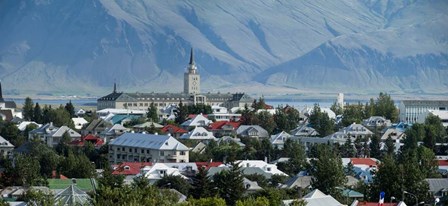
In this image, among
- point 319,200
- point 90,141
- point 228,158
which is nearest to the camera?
point 319,200

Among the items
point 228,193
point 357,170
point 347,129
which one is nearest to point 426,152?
point 357,170

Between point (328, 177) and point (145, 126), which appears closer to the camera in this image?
point (328, 177)

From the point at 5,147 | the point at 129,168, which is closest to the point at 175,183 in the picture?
the point at 129,168

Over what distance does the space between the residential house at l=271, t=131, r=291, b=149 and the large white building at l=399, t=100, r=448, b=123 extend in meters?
32.6

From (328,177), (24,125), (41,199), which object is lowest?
(328,177)

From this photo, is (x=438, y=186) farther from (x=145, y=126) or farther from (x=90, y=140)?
(x=145, y=126)

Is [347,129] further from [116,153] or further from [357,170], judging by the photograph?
[357,170]

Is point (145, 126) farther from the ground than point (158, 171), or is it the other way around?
point (145, 126)

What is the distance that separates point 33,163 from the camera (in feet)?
227

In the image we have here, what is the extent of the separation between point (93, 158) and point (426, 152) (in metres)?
20.6

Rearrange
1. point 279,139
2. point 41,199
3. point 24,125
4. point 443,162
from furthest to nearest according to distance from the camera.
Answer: point 24,125
point 279,139
point 443,162
point 41,199

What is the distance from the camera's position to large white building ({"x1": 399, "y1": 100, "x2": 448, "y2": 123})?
135988 millimetres

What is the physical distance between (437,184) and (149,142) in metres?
27.6

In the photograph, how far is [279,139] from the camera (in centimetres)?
10106
